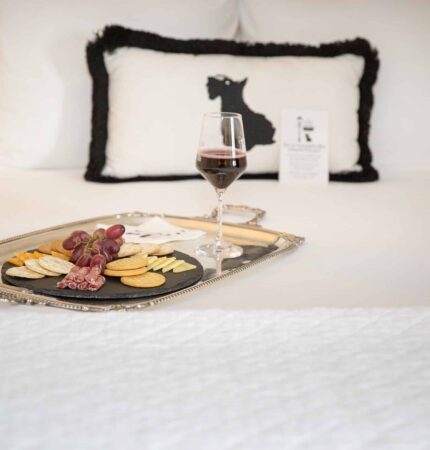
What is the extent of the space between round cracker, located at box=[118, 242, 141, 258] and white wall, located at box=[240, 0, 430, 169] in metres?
1.19

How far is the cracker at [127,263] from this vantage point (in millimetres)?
936

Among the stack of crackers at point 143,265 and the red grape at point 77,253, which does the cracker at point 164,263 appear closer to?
the stack of crackers at point 143,265

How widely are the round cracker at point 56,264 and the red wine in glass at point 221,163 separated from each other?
1.01 ft

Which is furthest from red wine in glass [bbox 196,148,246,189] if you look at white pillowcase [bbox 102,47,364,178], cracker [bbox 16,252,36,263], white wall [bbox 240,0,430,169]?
white wall [bbox 240,0,430,169]

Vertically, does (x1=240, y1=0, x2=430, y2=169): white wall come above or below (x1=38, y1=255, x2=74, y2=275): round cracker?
above

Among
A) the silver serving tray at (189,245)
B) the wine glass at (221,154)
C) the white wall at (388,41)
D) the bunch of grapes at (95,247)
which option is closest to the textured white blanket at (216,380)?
the silver serving tray at (189,245)

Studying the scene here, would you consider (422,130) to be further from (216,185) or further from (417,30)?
(216,185)

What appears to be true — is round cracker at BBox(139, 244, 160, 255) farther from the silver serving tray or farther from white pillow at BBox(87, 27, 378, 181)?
white pillow at BBox(87, 27, 378, 181)

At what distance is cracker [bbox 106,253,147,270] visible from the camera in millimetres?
936

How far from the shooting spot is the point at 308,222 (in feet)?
4.50

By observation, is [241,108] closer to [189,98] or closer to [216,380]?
[189,98]

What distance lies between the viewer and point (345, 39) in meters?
1.98

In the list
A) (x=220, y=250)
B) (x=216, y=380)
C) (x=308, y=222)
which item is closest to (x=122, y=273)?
(x=220, y=250)

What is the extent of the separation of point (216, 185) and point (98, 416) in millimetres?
673
